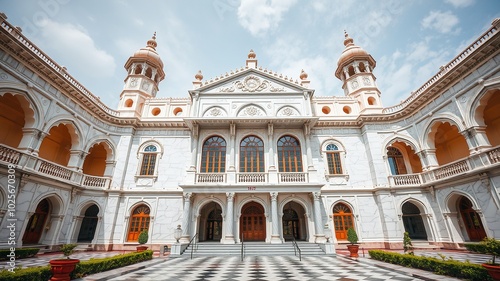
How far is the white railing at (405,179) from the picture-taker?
51.4ft

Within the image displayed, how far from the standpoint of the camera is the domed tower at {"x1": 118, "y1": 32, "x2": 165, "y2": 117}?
19719mm

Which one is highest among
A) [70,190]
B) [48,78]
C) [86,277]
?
[48,78]

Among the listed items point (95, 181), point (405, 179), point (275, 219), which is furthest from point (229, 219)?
point (405, 179)

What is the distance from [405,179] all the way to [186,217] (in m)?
16.0

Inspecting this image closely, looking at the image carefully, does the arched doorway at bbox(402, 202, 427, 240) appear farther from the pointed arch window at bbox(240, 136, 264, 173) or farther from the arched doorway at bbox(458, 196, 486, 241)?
the pointed arch window at bbox(240, 136, 264, 173)

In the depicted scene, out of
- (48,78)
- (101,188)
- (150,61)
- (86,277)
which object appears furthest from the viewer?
(150,61)

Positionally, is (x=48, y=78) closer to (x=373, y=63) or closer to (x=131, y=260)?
(x=131, y=260)

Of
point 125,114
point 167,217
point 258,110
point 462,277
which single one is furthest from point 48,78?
point 462,277

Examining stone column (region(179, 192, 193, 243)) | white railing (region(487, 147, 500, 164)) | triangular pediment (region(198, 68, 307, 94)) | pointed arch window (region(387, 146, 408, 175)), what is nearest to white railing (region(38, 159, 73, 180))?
stone column (region(179, 192, 193, 243))

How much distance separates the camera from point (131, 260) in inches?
380

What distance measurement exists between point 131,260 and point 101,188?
8.48 metres

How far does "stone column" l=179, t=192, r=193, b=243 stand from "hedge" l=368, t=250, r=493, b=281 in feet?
37.0

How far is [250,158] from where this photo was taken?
687 inches

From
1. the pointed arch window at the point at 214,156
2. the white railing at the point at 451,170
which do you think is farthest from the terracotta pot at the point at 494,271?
the pointed arch window at the point at 214,156
